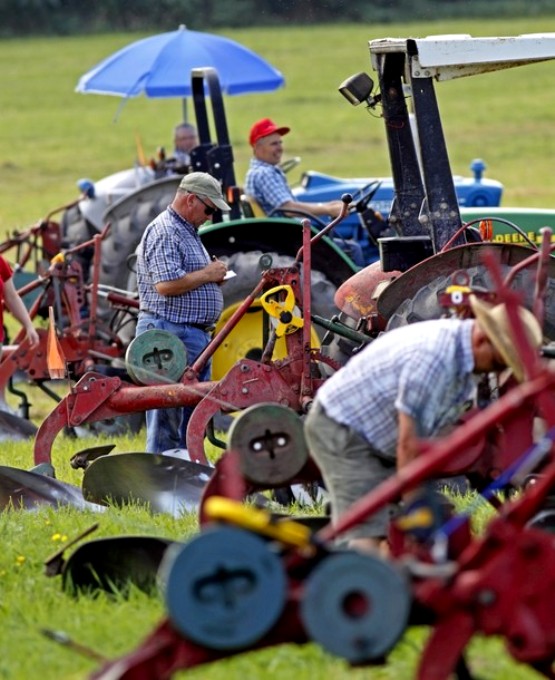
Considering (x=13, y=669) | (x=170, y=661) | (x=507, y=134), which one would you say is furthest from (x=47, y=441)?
(x=507, y=134)

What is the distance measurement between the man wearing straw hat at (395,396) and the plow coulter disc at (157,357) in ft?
10.1

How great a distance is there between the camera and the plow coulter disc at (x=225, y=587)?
448 cm

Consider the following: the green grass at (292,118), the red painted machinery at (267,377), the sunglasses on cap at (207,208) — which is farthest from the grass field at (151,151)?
the sunglasses on cap at (207,208)

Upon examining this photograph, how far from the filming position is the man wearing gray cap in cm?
918

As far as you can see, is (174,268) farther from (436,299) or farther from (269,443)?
(269,443)

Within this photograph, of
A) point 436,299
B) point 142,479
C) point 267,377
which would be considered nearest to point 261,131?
point 267,377

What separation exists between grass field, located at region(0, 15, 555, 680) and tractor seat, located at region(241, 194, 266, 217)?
6.24 ft

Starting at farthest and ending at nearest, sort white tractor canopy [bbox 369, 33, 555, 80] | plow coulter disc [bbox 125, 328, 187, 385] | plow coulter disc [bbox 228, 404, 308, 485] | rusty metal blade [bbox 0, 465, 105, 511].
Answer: plow coulter disc [bbox 125, 328, 187, 385], white tractor canopy [bbox 369, 33, 555, 80], rusty metal blade [bbox 0, 465, 105, 511], plow coulter disc [bbox 228, 404, 308, 485]

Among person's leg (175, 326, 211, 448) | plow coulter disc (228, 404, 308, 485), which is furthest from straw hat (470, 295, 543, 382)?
person's leg (175, 326, 211, 448)

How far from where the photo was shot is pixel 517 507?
4848mm

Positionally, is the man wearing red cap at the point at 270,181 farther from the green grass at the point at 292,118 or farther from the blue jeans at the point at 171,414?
the green grass at the point at 292,118

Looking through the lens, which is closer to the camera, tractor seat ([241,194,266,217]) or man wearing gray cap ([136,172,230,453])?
man wearing gray cap ([136,172,230,453])

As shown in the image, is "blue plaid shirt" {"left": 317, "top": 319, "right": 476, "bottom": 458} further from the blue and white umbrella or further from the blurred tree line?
the blurred tree line

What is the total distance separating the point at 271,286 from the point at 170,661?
4.16 metres
